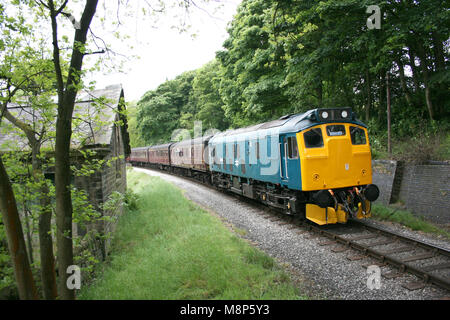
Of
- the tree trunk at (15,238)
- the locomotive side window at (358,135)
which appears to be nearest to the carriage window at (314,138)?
the locomotive side window at (358,135)

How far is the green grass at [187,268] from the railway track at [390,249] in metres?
1.87

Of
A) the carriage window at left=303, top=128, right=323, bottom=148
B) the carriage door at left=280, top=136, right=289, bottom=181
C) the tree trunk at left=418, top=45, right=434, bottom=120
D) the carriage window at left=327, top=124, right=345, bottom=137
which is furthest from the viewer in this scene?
the tree trunk at left=418, top=45, right=434, bottom=120

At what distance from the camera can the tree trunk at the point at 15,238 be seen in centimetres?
353

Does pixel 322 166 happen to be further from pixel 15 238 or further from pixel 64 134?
pixel 15 238

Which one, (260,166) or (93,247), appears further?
(260,166)

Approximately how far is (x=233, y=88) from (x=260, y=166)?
12.1 m

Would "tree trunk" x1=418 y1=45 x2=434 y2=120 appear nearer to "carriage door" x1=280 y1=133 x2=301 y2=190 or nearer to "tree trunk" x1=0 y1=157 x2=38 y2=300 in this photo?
"carriage door" x1=280 y1=133 x2=301 y2=190

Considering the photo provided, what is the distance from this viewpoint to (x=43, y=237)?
448 centimetres

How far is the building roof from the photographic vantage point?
15.5ft

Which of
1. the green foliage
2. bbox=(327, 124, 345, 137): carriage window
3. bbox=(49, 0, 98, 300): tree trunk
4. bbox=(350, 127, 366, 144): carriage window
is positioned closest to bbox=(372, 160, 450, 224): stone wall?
the green foliage

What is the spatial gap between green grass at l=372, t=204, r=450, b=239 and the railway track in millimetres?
1047

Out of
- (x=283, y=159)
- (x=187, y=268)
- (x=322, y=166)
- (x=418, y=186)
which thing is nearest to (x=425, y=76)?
(x=418, y=186)
